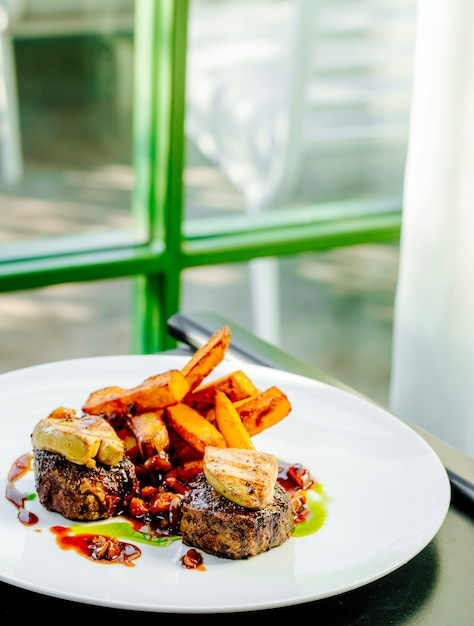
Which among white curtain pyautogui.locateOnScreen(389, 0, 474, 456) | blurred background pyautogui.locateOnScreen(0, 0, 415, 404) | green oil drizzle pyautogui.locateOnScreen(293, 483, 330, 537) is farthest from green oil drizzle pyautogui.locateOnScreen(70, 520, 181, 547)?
blurred background pyautogui.locateOnScreen(0, 0, 415, 404)

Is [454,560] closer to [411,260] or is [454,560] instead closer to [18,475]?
[18,475]

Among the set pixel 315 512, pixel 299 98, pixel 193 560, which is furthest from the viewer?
pixel 299 98

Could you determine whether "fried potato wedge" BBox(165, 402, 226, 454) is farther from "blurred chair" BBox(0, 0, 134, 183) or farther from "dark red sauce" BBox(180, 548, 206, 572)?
"blurred chair" BBox(0, 0, 134, 183)

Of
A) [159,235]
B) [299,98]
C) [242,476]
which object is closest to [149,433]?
[242,476]

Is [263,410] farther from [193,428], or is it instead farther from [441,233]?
[441,233]

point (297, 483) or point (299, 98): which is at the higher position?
point (299, 98)

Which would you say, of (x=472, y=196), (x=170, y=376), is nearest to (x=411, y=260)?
(x=472, y=196)
